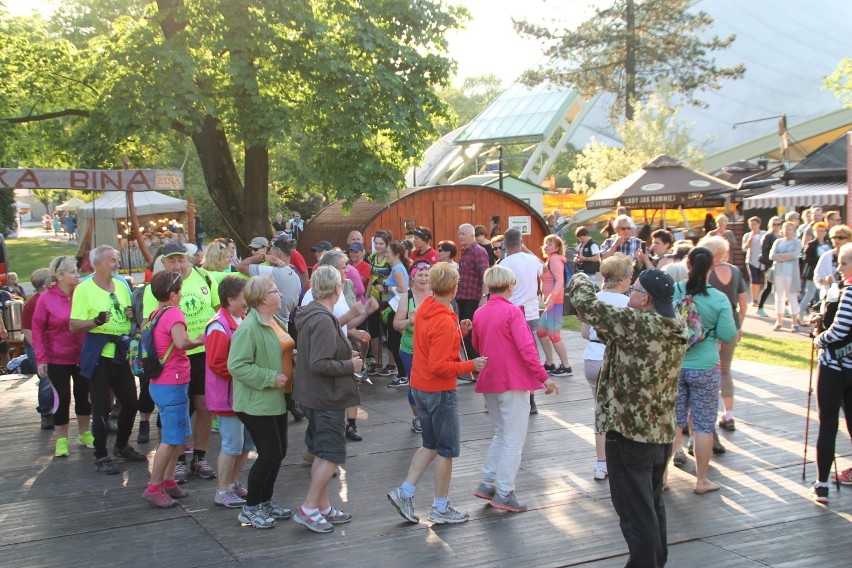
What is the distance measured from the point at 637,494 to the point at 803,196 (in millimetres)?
19680

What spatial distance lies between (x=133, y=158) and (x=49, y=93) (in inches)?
79.7

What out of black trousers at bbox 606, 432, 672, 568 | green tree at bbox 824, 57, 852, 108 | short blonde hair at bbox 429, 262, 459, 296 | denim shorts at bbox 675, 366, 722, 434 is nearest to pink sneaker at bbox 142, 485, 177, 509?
short blonde hair at bbox 429, 262, 459, 296

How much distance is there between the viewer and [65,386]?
761cm

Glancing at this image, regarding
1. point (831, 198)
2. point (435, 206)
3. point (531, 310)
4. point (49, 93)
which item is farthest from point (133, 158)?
point (831, 198)

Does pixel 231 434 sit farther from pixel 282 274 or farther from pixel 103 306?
pixel 282 274

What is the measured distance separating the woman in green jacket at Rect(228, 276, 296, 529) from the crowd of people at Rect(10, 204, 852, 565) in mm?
10

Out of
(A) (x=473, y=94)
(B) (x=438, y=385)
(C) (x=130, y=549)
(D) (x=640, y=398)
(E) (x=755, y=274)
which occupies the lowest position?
(C) (x=130, y=549)

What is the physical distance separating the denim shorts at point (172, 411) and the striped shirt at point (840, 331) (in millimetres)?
4597

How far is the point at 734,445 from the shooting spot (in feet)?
25.2

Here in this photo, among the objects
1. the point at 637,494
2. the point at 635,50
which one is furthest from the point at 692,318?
the point at 635,50

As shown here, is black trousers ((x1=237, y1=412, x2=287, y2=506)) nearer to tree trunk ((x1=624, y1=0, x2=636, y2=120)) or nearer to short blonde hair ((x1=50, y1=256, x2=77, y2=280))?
short blonde hair ((x1=50, y1=256, x2=77, y2=280))

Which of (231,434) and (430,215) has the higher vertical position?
(430,215)

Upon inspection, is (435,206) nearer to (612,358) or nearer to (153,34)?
(153,34)

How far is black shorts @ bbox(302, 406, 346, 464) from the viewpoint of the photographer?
5.54 meters
